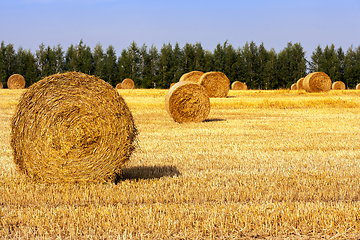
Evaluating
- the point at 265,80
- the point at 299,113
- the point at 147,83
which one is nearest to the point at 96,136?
the point at 299,113

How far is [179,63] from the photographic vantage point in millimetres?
56156

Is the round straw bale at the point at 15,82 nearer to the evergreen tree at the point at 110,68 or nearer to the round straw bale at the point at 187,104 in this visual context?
the evergreen tree at the point at 110,68

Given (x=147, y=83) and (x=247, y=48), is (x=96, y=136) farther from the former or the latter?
(x=247, y=48)

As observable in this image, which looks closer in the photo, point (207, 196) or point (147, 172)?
point (207, 196)

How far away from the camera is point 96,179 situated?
6156mm

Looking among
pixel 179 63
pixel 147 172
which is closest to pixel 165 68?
pixel 179 63

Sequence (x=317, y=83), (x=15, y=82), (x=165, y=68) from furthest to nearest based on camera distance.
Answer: (x=165, y=68)
(x=15, y=82)
(x=317, y=83)

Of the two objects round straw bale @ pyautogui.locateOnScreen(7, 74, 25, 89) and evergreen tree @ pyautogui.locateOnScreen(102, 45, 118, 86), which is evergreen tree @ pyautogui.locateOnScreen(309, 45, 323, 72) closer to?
evergreen tree @ pyautogui.locateOnScreen(102, 45, 118, 86)

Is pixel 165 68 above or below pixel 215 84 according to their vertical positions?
above

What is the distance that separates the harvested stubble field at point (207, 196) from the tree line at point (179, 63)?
146ft

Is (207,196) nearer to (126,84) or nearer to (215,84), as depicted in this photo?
(215,84)

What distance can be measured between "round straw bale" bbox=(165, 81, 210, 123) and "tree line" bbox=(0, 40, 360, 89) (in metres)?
37.2

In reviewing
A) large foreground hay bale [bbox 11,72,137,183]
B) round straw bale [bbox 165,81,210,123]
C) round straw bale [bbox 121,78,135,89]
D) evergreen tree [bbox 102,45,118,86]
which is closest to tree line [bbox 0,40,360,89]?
evergreen tree [bbox 102,45,118,86]

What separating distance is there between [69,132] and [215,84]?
764 inches
